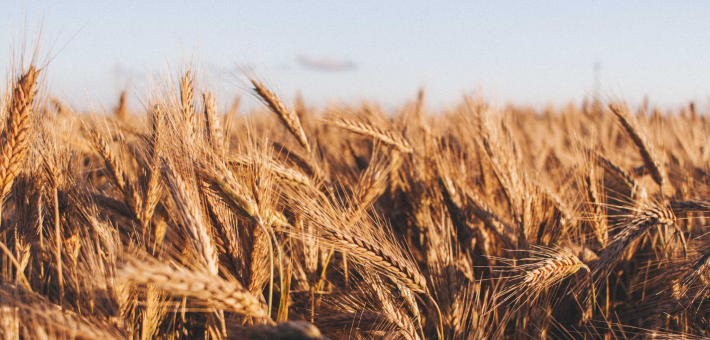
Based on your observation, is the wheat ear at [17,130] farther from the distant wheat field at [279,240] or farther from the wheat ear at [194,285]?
the wheat ear at [194,285]

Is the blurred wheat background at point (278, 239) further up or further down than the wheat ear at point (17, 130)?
further down

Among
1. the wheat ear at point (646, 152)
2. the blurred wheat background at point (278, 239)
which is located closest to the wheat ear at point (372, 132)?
the blurred wheat background at point (278, 239)

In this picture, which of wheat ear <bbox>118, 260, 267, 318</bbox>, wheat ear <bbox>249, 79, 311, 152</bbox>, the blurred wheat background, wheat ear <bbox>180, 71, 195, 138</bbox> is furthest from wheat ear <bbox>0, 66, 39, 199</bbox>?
wheat ear <bbox>249, 79, 311, 152</bbox>

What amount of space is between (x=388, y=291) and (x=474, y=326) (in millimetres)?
499

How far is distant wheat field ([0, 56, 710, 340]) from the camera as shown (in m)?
1.26

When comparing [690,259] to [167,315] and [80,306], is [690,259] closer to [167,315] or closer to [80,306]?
[167,315]

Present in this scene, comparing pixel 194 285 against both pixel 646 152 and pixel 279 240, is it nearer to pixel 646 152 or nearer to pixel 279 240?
pixel 279 240

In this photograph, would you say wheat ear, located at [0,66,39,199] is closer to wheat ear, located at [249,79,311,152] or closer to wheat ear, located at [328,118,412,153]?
wheat ear, located at [249,79,311,152]

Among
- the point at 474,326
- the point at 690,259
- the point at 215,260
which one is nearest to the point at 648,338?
the point at 690,259

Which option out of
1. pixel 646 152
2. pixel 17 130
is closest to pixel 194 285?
pixel 17 130

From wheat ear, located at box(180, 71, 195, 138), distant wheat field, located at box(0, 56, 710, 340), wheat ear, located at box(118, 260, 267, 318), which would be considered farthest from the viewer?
wheat ear, located at box(180, 71, 195, 138)

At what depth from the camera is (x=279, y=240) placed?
1982 mm

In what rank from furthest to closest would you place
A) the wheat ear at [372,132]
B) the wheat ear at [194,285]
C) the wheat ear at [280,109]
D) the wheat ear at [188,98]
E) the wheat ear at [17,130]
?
the wheat ear at [372,132]
the wheat ear at [280,109]
the wheat ear at [188,98]
the wheat ear at [17,130]
the wheat ear at [194,285]

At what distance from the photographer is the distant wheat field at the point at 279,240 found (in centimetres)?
126
